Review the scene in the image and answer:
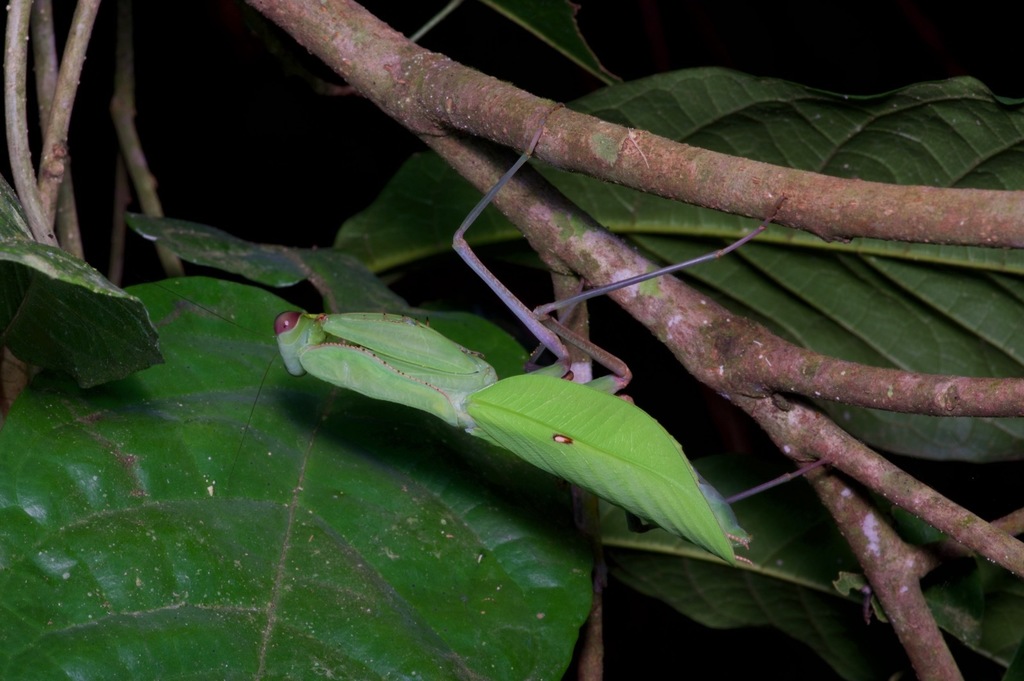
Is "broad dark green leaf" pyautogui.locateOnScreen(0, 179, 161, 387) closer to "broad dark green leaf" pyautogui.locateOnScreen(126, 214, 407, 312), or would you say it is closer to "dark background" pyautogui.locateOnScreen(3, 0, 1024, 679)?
"broad dark green leaf" pyautogui.locateOnScreen(126, 214, 407, 312)

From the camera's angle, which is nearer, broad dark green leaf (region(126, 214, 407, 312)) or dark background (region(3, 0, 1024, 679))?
broad dark green leaf (region(126, 214, 407, 312))

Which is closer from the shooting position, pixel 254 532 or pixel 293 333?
pixel 254 532

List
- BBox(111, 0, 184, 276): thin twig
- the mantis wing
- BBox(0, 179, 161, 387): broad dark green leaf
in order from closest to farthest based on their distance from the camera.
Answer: BBox(0, 179, 161, 387): broad dark green leaf < the mantis wing < BBox(111, 0, 184, 276): thin twig

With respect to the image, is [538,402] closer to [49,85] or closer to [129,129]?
[49,85]

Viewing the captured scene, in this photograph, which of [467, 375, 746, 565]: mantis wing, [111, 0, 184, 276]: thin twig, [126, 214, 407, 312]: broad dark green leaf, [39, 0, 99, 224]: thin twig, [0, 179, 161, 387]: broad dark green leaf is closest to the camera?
[0, 179, 161, 387]: broad dark green leaf

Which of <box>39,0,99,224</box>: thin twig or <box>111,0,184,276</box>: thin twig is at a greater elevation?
<box>39,0,99,224</box>: thin twig

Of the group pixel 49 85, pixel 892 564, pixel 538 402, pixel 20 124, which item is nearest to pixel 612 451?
pixel 538 402

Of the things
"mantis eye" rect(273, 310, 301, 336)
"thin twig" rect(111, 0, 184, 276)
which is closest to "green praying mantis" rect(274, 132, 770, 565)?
"mantis eye" rect(273, 310, 301, 336)
